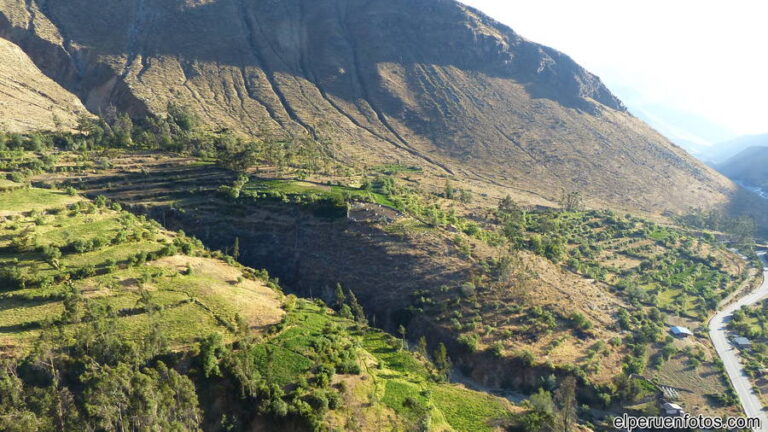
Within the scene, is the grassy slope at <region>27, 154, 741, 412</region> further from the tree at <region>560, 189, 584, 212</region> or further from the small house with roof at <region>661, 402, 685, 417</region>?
the tree at <region>560, 189, 584, 212</region>

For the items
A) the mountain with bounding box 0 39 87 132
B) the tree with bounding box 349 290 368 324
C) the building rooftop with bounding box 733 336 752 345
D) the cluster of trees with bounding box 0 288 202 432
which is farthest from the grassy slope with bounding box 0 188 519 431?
the mountain with bounding box 0 39 87 132

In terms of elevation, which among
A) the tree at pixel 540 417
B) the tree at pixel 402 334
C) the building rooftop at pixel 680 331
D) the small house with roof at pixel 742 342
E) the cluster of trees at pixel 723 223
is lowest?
the tree at pixel 402 334

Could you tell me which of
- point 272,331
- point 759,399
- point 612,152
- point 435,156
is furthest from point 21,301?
point 612,152

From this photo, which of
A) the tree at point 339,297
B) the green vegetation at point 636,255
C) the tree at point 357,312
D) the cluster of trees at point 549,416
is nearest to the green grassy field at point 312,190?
the tree at point 339,297

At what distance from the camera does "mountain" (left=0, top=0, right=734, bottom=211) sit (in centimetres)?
14550

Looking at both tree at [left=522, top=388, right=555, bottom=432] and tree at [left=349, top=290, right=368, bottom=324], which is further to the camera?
tree at [left=349, top=290, right=368, bottom=324]

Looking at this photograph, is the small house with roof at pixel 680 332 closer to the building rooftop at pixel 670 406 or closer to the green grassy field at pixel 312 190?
the building rooftop at pixel 670 406

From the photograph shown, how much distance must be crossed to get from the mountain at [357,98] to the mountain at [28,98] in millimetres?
7895

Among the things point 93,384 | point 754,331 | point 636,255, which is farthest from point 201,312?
point 636,255

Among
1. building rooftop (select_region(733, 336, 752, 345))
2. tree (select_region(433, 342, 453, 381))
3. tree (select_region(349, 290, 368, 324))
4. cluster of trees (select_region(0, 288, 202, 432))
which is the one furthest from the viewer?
building rooftop (select_region(733, 336, 752, 345))

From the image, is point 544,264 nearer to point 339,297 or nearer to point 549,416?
point 549,416

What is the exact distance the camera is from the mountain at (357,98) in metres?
146

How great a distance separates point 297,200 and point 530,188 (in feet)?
312

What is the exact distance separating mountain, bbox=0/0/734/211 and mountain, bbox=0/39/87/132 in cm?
790
